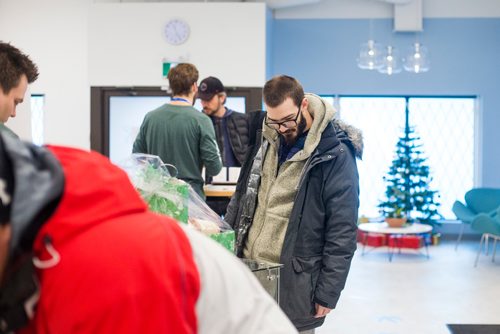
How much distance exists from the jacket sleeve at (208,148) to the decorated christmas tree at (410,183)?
6.28 m

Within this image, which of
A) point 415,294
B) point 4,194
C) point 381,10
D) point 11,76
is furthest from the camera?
point 381,10

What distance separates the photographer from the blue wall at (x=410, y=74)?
35.6 ft

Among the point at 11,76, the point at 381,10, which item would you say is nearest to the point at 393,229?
the point at 381,10

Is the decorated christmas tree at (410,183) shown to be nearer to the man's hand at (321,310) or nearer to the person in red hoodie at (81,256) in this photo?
the man's hand at (321,310)

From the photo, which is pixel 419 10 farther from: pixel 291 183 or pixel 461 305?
pixel 291 183

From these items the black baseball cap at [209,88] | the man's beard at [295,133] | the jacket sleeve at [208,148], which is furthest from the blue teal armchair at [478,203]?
the man's beard at [295,133]

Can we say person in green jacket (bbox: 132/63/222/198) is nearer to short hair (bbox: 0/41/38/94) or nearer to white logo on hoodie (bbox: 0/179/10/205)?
short hair (bbox: 0/41/38/94)

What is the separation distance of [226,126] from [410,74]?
6.18m

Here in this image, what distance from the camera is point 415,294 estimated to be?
698cm

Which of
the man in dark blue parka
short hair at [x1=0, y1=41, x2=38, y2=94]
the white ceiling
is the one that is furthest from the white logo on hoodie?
the white ceiling

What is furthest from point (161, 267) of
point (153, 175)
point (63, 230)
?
point (153, 175)

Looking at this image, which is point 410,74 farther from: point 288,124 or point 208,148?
point 288,124

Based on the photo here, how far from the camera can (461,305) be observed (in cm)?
650

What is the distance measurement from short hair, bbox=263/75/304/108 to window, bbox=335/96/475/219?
8.12 meters
